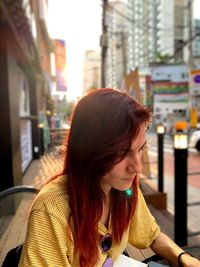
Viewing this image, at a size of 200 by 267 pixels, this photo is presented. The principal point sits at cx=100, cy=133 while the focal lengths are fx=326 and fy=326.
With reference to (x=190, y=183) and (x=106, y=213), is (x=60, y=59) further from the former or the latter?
(x=106, y=213)

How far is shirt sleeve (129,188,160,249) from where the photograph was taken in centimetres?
158

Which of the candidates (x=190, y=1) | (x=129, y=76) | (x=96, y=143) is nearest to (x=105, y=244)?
(x=96, y=143)

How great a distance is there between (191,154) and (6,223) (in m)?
10.7

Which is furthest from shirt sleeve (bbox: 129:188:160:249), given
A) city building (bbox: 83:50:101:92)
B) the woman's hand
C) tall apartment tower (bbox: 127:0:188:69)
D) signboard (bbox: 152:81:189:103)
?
city building (bbox: 83:50:101:92)

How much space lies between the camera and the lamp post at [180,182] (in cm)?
301

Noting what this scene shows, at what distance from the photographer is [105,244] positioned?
1287 mm

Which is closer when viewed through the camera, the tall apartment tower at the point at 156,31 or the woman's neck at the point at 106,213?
the woman's neck at the point at 106,213

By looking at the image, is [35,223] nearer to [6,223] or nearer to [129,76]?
[6,223]

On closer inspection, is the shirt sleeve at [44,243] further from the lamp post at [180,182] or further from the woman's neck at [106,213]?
the lamp post at [180,182]

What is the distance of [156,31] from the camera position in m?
60.2

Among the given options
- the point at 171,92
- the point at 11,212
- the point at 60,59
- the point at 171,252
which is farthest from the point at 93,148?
the point at 171,92

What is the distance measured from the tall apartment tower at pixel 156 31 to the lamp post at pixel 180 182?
4401 centimetres

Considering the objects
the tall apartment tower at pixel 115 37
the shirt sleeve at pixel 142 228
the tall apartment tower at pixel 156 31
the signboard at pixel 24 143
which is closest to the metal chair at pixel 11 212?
the shirt sleeve at pixel 142 228

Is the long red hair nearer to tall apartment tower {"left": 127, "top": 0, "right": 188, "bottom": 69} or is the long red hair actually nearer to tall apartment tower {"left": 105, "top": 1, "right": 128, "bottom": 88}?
tall apartment tower {"left": 105, "top": 1, "right": 128, "bottom": 88}
